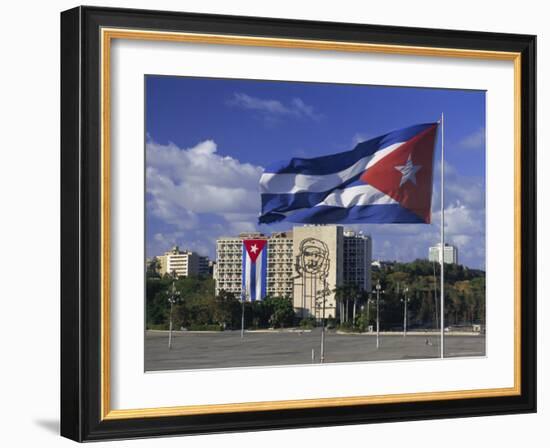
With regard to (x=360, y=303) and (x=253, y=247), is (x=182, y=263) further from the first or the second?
(x=360, y=303)

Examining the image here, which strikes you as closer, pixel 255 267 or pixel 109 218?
pixel 109 218

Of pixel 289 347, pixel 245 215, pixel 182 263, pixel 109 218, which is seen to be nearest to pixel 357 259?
pixel 289 347

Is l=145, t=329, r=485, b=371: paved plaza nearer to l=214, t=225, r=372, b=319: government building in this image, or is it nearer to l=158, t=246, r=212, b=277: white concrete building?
l=214, t=225, r=372, b=319: government building

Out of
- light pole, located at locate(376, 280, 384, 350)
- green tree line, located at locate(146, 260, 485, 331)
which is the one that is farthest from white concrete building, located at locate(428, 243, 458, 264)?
light pole, located at locate(376, 280, 384, 350)

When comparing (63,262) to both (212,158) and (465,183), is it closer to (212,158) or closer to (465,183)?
(212,158)

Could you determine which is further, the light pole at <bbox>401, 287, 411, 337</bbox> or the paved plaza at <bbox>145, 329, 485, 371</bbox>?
the light pole at <bbox>401, 287, 411, 337</bbox>

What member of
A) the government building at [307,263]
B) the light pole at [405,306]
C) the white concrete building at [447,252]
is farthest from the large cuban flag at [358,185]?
the light pole at [405,306]

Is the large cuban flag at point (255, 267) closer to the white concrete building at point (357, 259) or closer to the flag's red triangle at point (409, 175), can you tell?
the flag's red triangle at point (409, 175)
